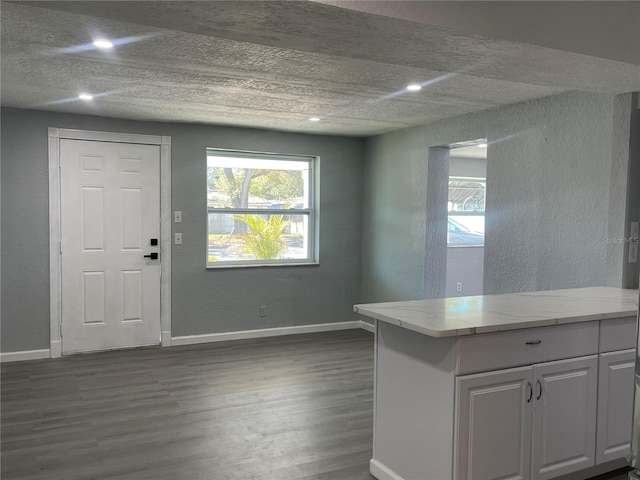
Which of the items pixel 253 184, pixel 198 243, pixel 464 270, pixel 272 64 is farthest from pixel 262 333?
pixel 272 64

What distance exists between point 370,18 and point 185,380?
3.26m

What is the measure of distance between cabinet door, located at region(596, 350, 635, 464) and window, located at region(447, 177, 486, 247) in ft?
15.0

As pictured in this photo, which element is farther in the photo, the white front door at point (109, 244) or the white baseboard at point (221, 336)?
the white front door at point (109, 244)

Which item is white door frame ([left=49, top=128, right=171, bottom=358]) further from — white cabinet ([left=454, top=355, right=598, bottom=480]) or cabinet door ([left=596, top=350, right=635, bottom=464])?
cabinet door ([left=596, top=350, right=635, bottom=464])

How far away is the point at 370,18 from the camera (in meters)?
1.89

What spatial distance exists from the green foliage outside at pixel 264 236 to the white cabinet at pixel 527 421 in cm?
381

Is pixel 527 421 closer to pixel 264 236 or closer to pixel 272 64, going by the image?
pixel 272 64

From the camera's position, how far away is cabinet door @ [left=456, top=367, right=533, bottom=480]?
2.15 metres

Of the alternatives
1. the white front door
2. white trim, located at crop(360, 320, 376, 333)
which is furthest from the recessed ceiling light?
white trim, located at crop(360, 320, 376, 333)

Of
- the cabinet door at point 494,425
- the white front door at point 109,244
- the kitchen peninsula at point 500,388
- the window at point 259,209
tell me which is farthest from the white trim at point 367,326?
the cabinet door at point 494,425

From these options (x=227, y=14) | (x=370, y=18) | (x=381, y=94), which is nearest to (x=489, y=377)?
(x=370, y=18)

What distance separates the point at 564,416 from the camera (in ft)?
8.05

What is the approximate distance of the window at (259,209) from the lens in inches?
218

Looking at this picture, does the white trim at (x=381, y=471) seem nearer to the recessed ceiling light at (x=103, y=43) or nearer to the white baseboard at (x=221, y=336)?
the recessed ceiling light at (x=103, y=43)
